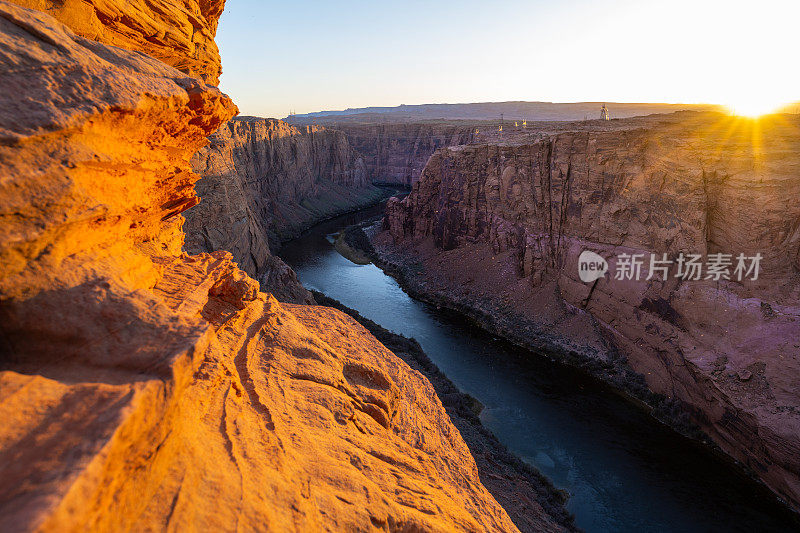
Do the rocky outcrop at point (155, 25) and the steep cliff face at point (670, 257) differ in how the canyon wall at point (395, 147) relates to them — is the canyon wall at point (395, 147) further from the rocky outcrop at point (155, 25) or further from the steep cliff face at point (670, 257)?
the rocky outcrop at point (155, 25)

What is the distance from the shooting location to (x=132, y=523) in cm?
504

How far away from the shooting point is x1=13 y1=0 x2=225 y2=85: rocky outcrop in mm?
9203

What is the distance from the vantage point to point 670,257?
3091cm

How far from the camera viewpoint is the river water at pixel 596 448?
2065 centimetres

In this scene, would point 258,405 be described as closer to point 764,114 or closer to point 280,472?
point 280,472

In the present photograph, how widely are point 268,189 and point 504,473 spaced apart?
69110 millimetres

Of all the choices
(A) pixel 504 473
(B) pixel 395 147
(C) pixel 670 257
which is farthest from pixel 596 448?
(B) pixel 395 147

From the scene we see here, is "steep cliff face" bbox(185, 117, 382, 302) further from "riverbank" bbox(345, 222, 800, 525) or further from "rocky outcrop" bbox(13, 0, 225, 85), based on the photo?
"rocky outcrop" bbox(13, 0, 225, 85)

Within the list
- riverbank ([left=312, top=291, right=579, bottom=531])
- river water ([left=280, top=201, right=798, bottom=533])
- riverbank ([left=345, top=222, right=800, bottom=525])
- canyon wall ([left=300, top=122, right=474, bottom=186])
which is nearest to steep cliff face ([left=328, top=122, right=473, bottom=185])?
canyon wall ([left=300, top=122, right=474, bottom=186])

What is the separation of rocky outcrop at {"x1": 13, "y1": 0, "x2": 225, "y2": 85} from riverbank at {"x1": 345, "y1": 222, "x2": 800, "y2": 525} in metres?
31.5

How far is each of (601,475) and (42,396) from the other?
26.0 metres

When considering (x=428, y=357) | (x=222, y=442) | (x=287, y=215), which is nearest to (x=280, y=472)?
(x=222, y=442)

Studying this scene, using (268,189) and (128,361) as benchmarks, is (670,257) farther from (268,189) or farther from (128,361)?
(268,189)

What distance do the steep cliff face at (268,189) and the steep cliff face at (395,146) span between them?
485 inches
